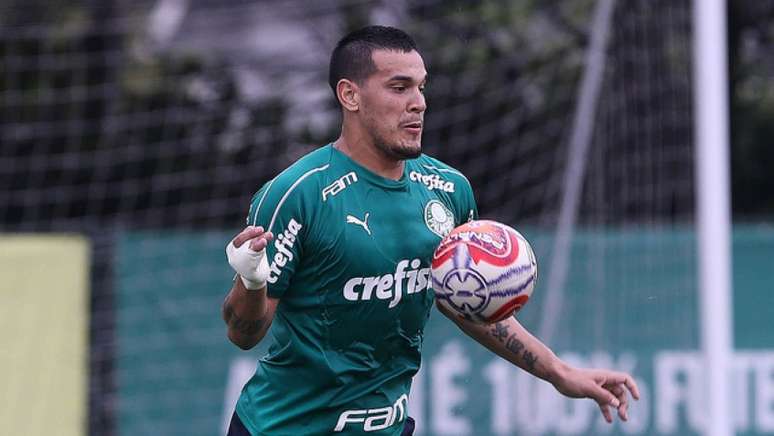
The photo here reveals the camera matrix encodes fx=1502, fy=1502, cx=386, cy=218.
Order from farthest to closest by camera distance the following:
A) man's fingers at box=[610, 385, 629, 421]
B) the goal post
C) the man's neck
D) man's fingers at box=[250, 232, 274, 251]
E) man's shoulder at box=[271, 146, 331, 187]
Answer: the goal post, man's fingers at box=[610, 385, 629, 421], the man's neck, man's shoulder at box=[271, 146, 331, 187], man's fingers at box=[250, 232, 274, 251]

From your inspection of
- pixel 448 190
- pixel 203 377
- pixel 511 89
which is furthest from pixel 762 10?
pixel 448 190

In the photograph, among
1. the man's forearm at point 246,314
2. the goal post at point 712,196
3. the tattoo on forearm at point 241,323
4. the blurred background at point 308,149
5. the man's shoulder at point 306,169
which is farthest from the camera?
the blurred background at point 308,149

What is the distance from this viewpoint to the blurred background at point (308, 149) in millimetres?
9727

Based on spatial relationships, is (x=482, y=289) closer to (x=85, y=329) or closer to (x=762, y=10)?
(x=85, y=329)

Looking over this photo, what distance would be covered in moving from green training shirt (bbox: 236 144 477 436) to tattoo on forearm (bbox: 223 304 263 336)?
0.40 feet

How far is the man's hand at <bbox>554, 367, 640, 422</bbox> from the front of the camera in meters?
4.97

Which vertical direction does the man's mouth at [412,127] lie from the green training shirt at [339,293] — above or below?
above

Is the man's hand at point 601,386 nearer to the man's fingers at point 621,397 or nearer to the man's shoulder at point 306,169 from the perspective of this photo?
the man's fingers at point 621,397

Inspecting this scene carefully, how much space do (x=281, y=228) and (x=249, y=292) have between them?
10.7 inches

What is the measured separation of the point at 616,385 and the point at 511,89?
749cm

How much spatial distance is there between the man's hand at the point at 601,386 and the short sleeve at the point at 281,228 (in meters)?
1.01

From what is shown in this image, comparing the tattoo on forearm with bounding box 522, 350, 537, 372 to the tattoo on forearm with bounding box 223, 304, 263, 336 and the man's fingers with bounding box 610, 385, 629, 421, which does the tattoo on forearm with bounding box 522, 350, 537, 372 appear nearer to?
A: the man's fingers with bounding box 610, 385, 629, 421

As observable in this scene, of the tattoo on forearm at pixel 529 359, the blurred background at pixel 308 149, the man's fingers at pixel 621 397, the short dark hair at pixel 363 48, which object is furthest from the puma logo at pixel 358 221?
the blurred background at pixel 308 149

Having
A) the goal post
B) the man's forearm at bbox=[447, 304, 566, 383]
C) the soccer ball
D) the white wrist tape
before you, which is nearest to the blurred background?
the goal post
